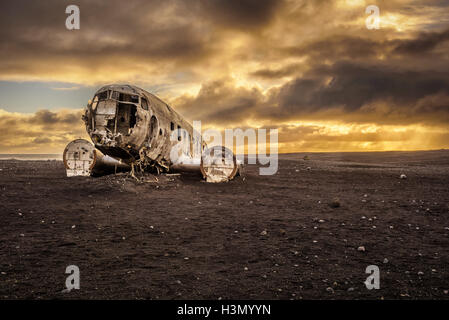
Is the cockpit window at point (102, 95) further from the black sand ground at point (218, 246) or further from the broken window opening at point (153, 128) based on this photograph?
the black sand ground at point (218, 246)

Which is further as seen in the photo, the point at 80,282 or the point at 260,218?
the point at 260,218

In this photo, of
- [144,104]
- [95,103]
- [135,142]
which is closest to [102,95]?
[95,103]

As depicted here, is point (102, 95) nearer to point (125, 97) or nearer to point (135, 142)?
point (125, 97)

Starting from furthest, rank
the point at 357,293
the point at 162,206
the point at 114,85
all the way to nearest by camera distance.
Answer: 1. the point at 114,85
2. the point at 162,206
3. the point at 357,293

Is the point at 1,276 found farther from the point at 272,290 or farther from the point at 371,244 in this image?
the point at 371,244

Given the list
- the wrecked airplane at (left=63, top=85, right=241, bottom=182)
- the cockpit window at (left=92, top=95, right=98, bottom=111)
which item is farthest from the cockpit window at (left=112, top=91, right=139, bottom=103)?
the cockpit window at (left=92, top=95, right=98, bottom=111)

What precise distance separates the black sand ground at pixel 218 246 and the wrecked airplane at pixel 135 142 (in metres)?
2.39

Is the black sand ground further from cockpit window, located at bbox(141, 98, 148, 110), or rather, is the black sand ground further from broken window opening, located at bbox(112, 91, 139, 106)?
broken window opening, located at bbox(112, 91, 139, 106)

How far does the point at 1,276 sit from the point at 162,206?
579cm

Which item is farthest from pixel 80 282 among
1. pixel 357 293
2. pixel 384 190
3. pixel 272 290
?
pixel 384 190

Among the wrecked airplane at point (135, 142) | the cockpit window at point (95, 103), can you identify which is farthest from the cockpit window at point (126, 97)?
the cockpit window at point (95, 103)

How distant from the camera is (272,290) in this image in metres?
4.07
